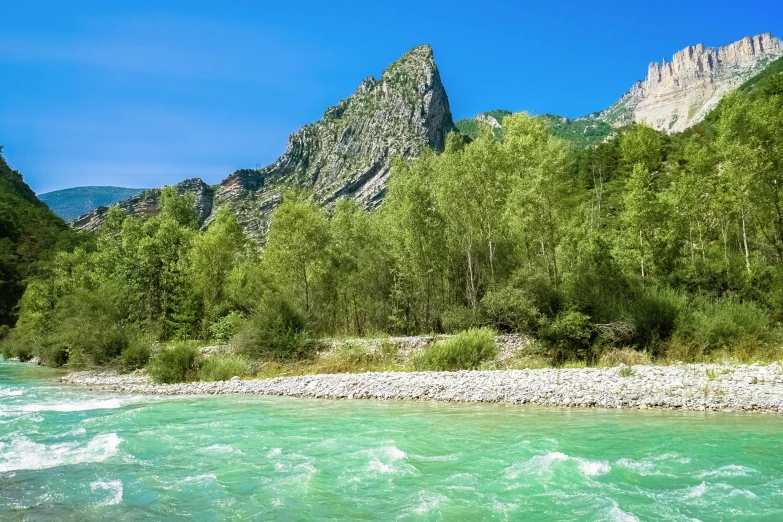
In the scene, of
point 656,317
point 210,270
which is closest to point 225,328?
point 210,270

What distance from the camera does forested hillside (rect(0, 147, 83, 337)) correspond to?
7119 centimetres

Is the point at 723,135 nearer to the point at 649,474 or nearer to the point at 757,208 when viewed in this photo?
the point at 757,208

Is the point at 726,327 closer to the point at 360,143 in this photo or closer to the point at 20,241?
the point at 20,241

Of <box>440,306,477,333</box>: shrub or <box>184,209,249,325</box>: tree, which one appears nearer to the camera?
<box>440,306,477,333</box>: shrub

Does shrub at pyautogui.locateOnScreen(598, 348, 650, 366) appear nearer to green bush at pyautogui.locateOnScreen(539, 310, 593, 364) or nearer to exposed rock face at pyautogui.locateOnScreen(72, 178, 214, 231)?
green bush at pyautogui.locateOnScreen(539, 310, 593, 364)

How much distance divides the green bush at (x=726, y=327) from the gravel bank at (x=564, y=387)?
369 centimetres

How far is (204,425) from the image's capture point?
12445 mm

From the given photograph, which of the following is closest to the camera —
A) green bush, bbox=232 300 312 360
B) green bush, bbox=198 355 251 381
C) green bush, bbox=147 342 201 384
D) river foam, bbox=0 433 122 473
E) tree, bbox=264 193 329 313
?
river foam, bbox=0 433 122 473

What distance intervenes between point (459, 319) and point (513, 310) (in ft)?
9.96

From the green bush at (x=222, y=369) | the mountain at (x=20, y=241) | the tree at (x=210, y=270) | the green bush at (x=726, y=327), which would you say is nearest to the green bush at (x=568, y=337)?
the green bush at (x=726, y=327)

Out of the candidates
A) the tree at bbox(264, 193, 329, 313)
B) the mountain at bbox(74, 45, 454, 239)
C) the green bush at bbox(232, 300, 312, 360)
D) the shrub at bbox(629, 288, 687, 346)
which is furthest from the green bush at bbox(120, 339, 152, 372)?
the mountain at bbox(74, 45, 454, 239)

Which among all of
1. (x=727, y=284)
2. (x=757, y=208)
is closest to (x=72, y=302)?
(x=727, y=284)

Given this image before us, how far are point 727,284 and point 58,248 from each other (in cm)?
8548

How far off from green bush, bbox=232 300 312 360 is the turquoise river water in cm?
1007
